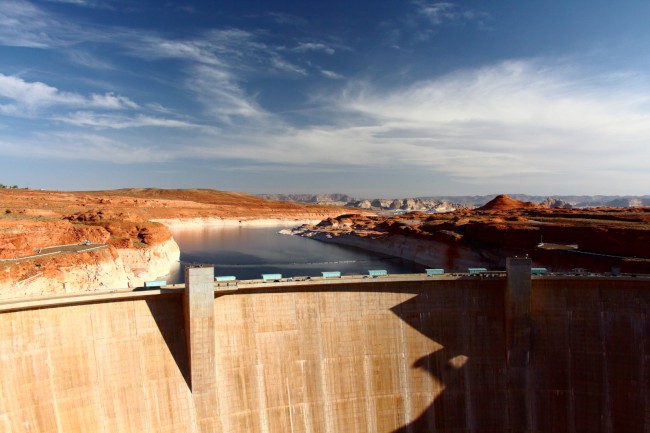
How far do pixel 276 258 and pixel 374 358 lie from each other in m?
45.7

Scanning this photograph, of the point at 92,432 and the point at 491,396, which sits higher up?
the point at 92,432

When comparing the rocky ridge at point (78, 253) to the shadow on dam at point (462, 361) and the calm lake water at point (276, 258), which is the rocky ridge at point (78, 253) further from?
the shadow on dam at point (462, 361)

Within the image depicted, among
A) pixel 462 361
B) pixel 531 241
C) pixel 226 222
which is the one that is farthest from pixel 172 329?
→ pixel 226 222

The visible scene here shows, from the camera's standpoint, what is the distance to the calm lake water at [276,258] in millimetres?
54062

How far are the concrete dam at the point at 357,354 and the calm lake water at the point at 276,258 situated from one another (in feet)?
89.7

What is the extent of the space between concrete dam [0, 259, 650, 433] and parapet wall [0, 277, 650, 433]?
0.17ft

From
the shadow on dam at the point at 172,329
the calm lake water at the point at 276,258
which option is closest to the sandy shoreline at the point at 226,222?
the calm lake water at the point at 276,258

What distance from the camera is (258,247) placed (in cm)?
7938

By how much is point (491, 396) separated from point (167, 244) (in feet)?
149

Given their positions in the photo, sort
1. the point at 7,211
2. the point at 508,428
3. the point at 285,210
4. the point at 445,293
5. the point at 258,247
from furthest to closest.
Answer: the point at 285,210, the point at 258,247, the point at 7,211, the point at 445,293, the point at 508,428

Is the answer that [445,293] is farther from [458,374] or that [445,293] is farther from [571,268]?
[571,268]

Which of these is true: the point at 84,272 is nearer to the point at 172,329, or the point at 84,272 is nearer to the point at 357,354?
the point at 172,329

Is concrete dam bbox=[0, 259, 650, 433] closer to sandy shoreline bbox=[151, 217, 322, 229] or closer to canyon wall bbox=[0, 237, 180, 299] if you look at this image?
canyon wall bbox=[0, 237, 180, 299]

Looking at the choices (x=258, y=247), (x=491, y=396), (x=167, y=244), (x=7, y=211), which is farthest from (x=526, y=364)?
(x=258, y=247)
